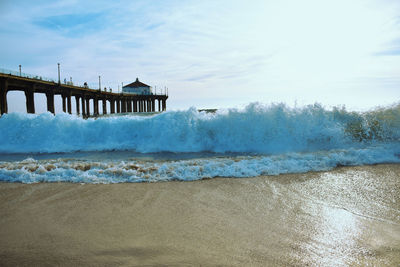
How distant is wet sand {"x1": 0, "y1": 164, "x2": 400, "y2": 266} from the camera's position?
1884mm

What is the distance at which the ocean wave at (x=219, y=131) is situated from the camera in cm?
743

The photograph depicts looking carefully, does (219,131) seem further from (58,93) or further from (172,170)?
(58,93)

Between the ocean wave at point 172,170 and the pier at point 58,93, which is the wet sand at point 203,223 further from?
the pier at point 58,93

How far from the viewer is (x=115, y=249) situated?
1.97 metres

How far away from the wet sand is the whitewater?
112cm

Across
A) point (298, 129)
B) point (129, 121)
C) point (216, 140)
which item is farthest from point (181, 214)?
point (129, 121)

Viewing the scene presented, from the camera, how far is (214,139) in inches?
321

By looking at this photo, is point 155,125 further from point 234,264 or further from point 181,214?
point 234,264

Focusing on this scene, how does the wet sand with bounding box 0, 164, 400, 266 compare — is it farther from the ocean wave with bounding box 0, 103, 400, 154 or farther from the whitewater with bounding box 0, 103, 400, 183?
the ocean wave with bounding box 0, 103, 400, 154

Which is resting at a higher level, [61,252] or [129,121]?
[129,121]

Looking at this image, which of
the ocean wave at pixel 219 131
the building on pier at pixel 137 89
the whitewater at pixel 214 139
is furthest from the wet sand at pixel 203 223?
the building on pier at pixel 137 89

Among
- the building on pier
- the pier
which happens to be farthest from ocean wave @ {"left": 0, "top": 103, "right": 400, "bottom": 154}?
the building on pier

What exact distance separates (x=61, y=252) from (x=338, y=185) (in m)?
3.76

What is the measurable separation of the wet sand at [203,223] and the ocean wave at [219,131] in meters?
3.62
